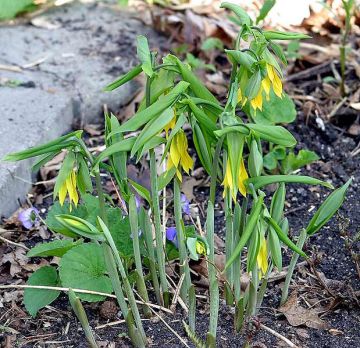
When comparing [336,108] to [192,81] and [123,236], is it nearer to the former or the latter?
[123,236]

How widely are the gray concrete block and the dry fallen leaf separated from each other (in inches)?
39.4

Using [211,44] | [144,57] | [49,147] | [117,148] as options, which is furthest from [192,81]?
[211,44]

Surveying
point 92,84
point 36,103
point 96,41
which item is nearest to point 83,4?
point 96,41

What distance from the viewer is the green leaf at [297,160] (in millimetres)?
2562

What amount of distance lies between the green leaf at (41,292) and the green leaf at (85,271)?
82 mm

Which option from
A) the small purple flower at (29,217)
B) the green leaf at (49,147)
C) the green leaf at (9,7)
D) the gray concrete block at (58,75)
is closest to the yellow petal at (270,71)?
the green leaf at (49,147)

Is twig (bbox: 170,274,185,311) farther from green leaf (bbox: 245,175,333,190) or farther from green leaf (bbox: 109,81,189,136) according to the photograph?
green leaf (bbox: 109,81,189,136)

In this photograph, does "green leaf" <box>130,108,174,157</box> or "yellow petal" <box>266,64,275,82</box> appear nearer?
"green leaf" <box>130,108,174,157</box>

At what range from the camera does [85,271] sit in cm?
199

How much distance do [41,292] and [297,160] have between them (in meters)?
1.01

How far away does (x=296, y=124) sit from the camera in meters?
2.91

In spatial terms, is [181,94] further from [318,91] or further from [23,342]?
[318,91]

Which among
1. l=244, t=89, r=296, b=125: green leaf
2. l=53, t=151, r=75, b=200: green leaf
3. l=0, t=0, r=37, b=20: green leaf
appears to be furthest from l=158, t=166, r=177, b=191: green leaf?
l=0, t=0, r=37, b=20: green leaf

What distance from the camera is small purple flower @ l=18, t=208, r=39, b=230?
7.71 ft
